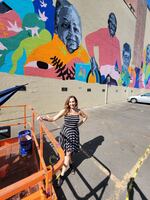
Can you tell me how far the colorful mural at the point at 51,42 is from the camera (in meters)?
6.30

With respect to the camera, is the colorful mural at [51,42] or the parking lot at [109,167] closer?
the parking lot at [109,167]

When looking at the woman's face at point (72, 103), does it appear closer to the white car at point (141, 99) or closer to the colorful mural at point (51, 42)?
the colorful mural at point (51, 42)

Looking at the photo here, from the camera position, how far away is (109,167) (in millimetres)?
3619

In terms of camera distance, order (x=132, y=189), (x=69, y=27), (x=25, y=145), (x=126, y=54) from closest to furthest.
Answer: (x=132, y=189)
(x=25, y=145)
(x=69, y=27)
(x=126, y=54)

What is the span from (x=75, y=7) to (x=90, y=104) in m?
6.51

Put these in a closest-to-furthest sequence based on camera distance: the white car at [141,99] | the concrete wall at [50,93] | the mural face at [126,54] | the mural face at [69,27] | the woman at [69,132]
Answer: the woman at [69,132] → the concrete wall at [50,93] → the mural face at [69,27] → the mural face at [126,54] → the white car at [141,99]

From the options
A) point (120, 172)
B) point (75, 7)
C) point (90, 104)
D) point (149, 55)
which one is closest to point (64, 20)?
point (75, 7)

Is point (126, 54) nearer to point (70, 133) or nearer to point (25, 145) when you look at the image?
point (70, 133)

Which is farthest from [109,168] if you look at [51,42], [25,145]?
[51,42]

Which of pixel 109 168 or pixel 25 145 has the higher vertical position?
pixel 25 145

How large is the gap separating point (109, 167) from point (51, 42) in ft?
21.9

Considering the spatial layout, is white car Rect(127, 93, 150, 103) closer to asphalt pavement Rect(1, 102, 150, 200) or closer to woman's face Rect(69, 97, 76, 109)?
asphalt pavement Rect(1, 102, 150, 200)

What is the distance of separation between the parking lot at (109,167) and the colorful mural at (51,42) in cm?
373

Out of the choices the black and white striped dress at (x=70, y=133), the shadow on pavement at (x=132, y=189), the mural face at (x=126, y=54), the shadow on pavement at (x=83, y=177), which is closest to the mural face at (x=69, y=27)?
the shadow on pavement at (x=83, y=177)
